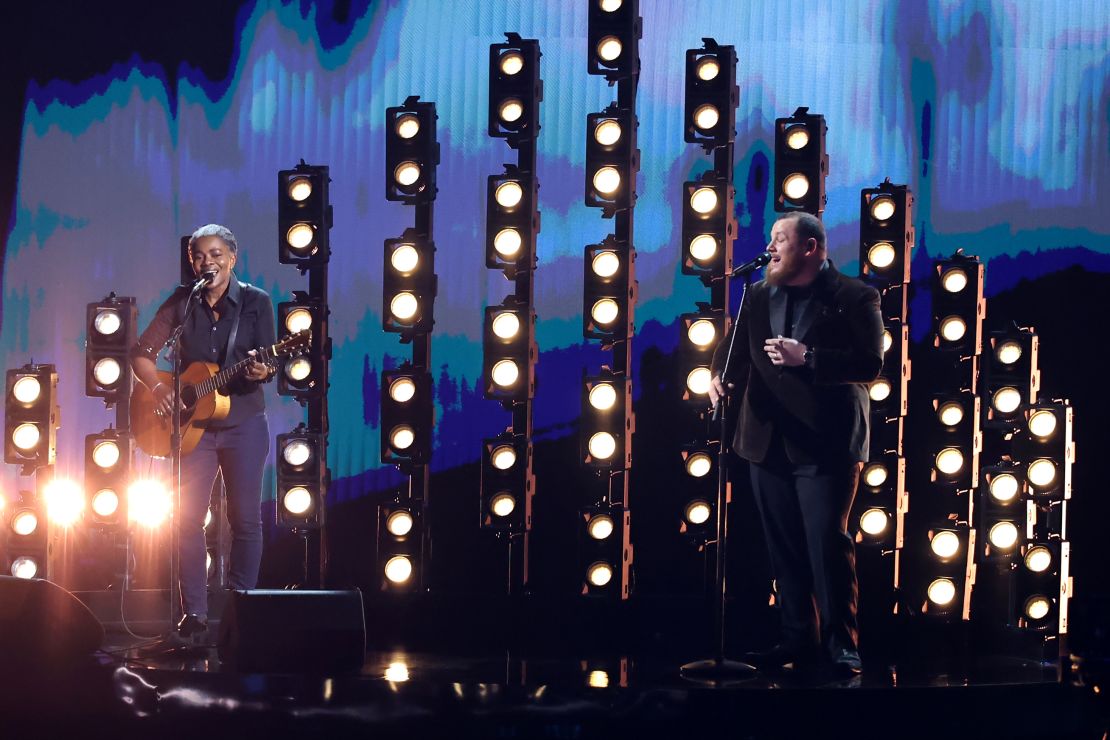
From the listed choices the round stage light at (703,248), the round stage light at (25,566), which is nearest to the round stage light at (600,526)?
the round stage light at (703,248)

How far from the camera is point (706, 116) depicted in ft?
17.7

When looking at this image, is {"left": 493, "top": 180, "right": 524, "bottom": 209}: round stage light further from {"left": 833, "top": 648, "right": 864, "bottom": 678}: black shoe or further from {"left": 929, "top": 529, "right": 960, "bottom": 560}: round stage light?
{"left": 833, "top": 648, "right": 864, "bottom": 678}: black shoe

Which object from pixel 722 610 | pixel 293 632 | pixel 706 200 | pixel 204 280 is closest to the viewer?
pixel 293 632

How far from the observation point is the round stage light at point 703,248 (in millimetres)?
5336

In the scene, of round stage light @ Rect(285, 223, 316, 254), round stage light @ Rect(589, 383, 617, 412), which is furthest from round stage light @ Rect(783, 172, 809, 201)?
round stage light @ Rect(285, 223, 316, 254)

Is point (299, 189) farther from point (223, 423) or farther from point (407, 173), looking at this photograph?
point (223, 423)

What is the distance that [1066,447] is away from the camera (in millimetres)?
5129

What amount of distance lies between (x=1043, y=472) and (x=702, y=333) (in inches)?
61.1

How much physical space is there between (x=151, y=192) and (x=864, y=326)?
4275 millimetres

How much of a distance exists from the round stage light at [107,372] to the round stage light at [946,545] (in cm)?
377

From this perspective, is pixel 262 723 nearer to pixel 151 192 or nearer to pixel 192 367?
pixel 192 367

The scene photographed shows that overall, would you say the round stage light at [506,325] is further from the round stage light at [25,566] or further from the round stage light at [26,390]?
the round stage light at [25,566]

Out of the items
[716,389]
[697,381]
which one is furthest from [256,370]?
[697,381]

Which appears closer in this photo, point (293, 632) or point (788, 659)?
point (293, 632)
